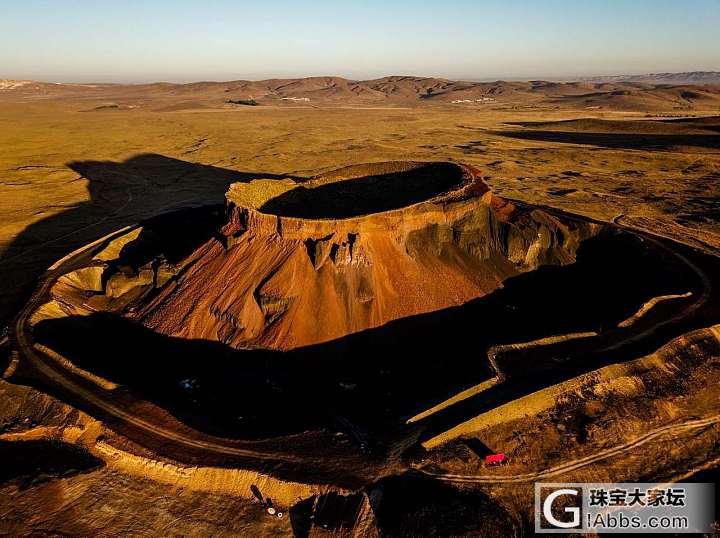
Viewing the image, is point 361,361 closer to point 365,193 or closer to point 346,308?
point 346,308

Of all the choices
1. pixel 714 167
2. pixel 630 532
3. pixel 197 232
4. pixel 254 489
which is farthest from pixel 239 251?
pixel 714 167

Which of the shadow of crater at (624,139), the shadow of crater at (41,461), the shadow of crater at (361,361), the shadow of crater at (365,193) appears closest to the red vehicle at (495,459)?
the shadow of crater at (361,361)

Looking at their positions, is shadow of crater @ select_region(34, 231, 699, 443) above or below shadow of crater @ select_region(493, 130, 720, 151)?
below

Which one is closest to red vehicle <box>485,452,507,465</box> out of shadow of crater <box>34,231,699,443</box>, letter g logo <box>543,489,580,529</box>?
letter g logo <box>543,489,580,529</box>

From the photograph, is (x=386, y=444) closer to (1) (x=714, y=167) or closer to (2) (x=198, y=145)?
(1) (x=714, y=167)

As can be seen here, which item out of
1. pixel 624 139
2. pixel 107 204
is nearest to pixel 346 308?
pixel 107 204

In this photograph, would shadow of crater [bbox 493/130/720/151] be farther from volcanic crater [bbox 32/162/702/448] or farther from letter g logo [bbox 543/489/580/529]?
letter g logo [bbox 543/489/580/529]

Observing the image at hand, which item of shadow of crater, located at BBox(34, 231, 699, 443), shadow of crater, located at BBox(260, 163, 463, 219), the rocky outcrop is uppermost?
shadow of crater, located at BBox(260, 163, 463, 219)
